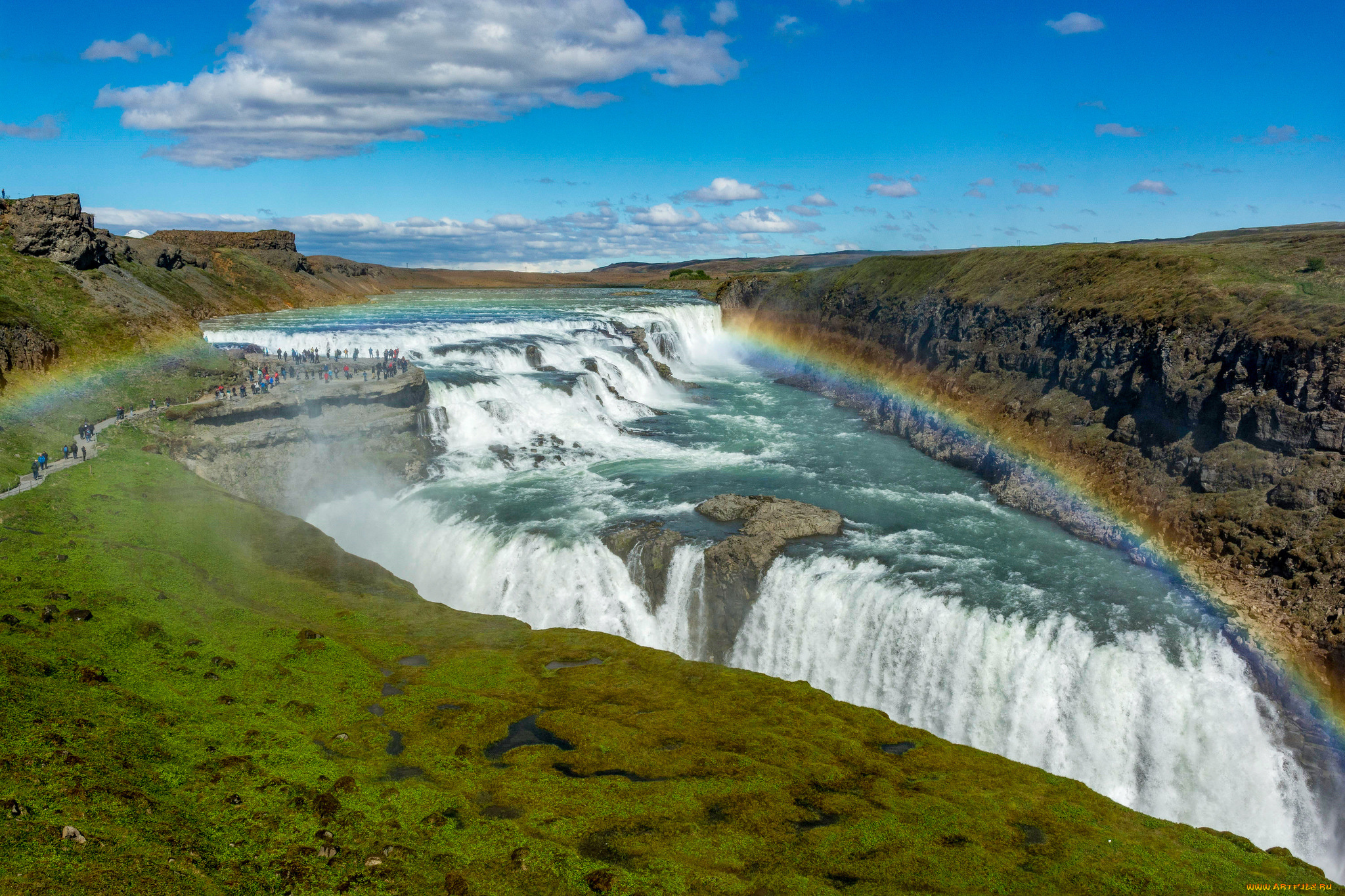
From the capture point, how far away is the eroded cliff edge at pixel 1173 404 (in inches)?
995

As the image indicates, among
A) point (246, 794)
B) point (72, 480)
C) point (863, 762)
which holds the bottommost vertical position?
point (863, 762)

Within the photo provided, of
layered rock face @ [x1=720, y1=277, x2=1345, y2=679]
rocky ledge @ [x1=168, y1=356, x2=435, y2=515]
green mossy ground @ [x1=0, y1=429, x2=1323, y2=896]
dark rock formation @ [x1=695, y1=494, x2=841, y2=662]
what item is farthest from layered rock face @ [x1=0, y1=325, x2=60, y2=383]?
layered rock face @ [x1=720, y1=277, x2=1345, y2=679]

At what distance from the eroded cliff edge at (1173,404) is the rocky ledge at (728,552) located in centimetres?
1154

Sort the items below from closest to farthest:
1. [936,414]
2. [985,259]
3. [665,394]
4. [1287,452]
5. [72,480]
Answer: [1287,452] < [72,480] < [936,414] < [985,259] < [665,394]

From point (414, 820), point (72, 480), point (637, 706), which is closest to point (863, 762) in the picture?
point (637, 706)

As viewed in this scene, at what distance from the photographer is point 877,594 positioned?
2461cm

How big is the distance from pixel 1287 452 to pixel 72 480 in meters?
44.9

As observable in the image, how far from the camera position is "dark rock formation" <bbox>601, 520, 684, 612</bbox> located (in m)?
27.9

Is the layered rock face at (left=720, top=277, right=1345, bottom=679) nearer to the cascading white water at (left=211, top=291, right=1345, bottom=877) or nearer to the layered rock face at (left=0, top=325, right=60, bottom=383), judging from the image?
the cascading white water at (left=211, top=291, right=1345, bottom=877)

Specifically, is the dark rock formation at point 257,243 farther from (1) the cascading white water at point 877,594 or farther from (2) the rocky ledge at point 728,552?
(2) the rocky ledge at point 728,552

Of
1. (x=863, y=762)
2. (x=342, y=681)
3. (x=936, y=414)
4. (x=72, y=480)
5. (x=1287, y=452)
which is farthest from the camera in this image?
(x=936, y=414)

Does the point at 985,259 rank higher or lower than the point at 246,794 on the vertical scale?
higher

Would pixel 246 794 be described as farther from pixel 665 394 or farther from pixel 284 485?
pixel 665 394

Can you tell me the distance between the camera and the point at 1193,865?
45.5 ft
